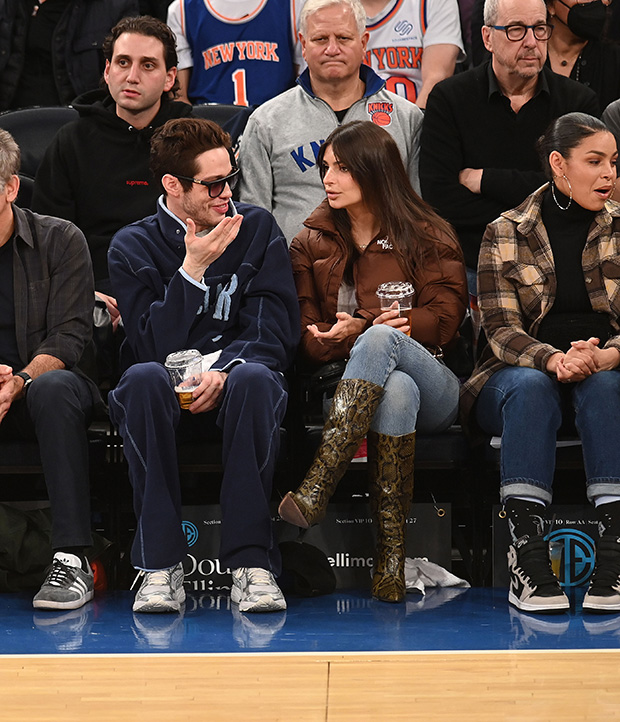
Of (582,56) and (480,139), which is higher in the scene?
(582,56)

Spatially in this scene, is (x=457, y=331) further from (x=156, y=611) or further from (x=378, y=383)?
(x=156, y=611)

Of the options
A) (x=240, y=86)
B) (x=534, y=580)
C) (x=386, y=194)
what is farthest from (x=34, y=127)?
(x=534, y=580)

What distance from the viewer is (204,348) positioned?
129 inches

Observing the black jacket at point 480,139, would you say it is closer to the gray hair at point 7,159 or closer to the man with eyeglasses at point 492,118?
the man with eyeglasses at point 492,118

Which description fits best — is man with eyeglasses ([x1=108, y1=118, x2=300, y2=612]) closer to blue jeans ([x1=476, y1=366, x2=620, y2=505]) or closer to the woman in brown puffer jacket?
the woman in brown puffer jacket

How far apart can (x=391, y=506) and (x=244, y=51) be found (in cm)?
234

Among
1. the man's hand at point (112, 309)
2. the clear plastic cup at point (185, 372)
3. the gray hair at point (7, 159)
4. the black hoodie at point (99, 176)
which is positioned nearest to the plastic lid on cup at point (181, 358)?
the clear plastic cup at point (185, 372)

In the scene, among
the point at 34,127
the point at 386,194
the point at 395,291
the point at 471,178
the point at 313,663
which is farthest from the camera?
the point at 34,127

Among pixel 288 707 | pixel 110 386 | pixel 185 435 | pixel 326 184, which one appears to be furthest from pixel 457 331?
pixel 288 707

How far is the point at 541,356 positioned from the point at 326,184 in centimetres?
87

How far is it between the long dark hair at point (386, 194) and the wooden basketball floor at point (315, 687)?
1365mm

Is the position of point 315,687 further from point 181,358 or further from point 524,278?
point 524,278

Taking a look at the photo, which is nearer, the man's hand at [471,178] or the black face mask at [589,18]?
the man's hand at [471,178]

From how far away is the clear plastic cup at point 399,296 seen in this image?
10.8 ft
